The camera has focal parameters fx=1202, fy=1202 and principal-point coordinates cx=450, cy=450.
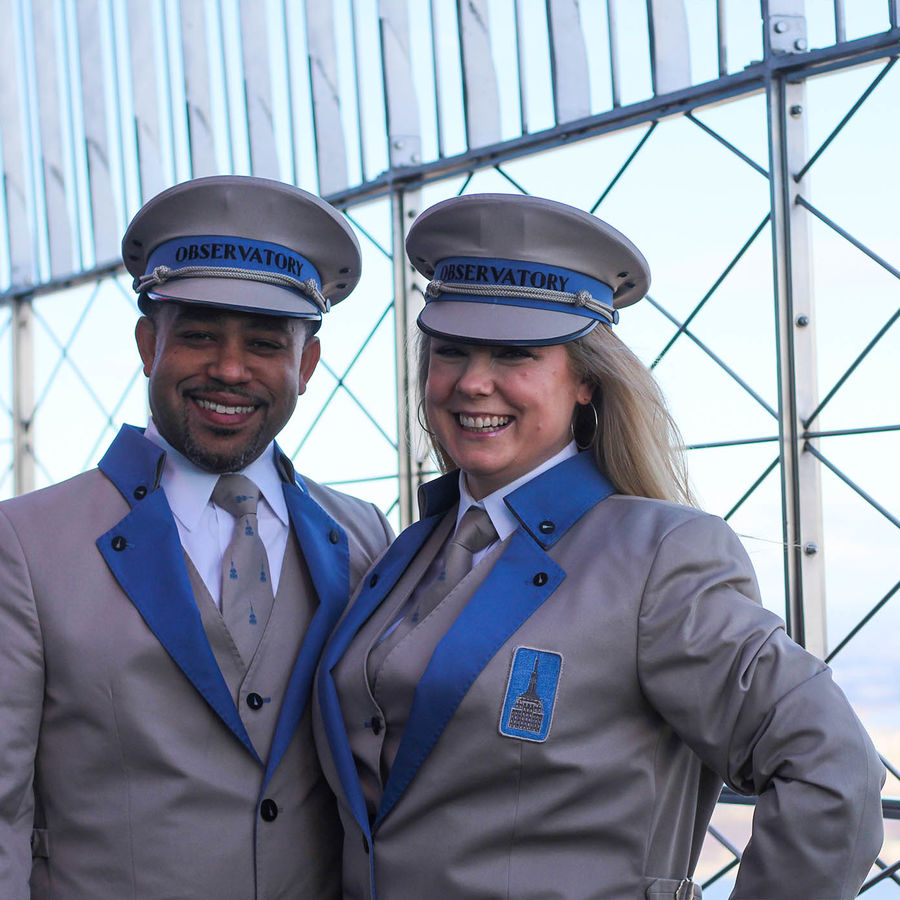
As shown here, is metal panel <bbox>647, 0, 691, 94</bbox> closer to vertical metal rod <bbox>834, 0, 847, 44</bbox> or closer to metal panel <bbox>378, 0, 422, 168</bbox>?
vertical metal rod <bbox>834, 0, 847, 44</bbox>

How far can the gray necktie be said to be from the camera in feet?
6.01

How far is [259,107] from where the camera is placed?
5105 millimetres

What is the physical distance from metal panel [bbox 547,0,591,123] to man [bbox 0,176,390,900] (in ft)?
7.03

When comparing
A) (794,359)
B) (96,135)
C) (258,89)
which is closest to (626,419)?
(794,359)

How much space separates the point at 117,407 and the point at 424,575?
14.1 ft

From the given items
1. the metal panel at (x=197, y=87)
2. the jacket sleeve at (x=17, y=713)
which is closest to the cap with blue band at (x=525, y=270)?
the jacket sleeve at (x=17, y=713)

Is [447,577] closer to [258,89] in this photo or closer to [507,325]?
[507,325]

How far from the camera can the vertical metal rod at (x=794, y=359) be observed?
3.50 meters

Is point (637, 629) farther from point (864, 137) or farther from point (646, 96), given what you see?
point (646, 96)

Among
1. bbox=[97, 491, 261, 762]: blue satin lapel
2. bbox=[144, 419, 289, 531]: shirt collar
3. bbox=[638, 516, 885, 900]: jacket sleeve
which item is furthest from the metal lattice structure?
bbox=[97, 491, 261, 762]: blue satin lapel

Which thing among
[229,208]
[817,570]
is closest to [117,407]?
[817,570]

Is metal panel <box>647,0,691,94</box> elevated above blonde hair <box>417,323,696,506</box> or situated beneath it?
elevated above

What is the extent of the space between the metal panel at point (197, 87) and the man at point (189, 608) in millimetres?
3435

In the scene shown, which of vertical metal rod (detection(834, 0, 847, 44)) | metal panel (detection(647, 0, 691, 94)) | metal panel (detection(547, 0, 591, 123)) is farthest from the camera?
metal panel (detection(547, 0, 591, 123))
